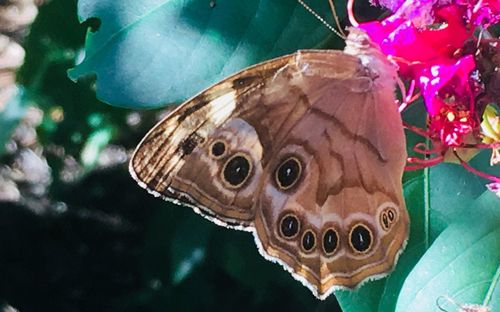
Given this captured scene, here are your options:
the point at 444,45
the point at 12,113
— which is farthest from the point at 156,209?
the point at 444,45

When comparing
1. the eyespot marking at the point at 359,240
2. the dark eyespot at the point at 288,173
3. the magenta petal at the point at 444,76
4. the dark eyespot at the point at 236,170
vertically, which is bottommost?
the eyespot marking at the point at 359,240

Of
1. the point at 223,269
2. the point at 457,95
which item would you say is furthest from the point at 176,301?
the point at 457,95

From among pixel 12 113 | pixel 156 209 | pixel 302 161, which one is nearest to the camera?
pixel 302 161

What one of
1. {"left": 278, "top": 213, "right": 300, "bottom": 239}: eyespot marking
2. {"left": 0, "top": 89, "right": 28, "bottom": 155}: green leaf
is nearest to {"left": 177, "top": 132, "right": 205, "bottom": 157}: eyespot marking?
{"left": 278, "top": 213, "right": 300, "bottom": 239}: eyespot marking

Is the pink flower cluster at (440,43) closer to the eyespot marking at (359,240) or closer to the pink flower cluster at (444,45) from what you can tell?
the pink flower cluster at (444,45)

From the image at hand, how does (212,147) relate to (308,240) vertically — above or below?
above

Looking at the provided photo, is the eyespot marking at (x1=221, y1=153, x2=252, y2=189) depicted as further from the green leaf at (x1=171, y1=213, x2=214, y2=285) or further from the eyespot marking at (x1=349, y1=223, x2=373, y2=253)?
the green leaf at (x1=171, y1=213, x2=214, y2=285)

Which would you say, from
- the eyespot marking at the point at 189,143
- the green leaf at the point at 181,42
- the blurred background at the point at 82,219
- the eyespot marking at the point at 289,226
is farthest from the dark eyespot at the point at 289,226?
the blurred background at the point at 82,219

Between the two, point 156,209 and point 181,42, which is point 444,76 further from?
point 156,209
